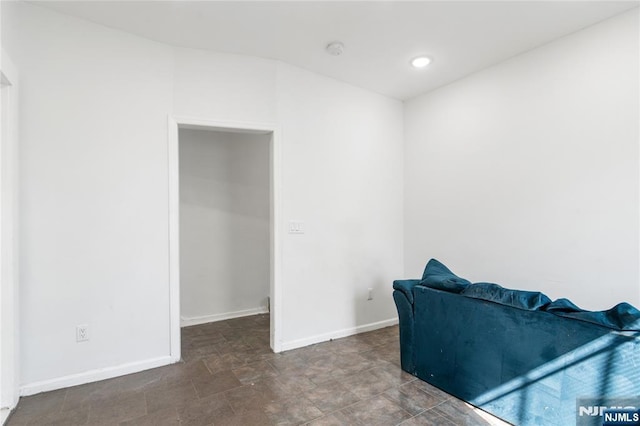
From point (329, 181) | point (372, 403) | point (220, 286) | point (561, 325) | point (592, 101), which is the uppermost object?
point (592, 101)

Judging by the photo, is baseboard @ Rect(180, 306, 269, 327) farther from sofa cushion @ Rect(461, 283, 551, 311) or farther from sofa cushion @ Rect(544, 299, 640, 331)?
sofa cushion @ Rect(544, 299, 640, 331)

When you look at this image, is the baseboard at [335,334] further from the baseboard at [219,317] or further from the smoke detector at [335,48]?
the smoke detector at [335,48]

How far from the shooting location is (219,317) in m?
4.08

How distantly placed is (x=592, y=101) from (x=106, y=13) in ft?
11.6

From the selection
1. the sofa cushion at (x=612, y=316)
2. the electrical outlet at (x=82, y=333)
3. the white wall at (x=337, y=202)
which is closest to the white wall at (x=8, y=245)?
the electrical outlet at (x=82, y=333)

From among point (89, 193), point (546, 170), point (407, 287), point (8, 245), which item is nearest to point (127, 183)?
point (89, 193)

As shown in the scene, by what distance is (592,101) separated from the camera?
2.47 m

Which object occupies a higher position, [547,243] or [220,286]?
[547,243]

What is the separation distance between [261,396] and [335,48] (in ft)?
9.00

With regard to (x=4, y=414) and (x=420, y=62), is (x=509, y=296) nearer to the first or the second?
(x=420, y=62)

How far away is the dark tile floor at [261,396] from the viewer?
2.07 meters

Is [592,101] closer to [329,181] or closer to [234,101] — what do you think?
[329,181]

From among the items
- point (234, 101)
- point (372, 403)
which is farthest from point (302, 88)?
point (372, 403)

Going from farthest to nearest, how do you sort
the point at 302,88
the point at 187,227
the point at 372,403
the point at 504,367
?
the point at 187,227 < the point at 302,88 < the point at 372,403 < the point at 504,367
